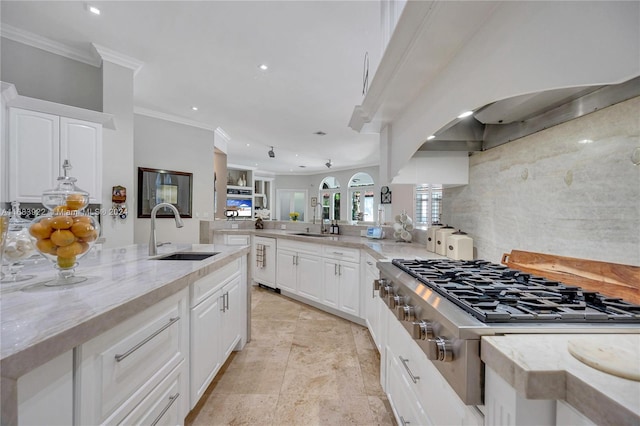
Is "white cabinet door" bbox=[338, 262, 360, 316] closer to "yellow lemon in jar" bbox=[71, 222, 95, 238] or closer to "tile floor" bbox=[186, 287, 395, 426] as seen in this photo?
"tile floor" bbox=[186, 287, 395, 426]

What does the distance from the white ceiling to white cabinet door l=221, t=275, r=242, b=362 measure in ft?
7.36

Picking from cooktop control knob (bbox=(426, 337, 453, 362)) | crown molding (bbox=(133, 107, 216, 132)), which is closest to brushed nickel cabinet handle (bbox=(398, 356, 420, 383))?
cooktop control knob (bbox=(426, 337, 453, 362))

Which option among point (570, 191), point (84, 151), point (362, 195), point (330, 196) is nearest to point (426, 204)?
point (570, 191)

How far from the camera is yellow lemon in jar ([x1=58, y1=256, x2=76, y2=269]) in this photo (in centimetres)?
103

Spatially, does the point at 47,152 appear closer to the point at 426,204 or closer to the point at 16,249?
the point at 16,249

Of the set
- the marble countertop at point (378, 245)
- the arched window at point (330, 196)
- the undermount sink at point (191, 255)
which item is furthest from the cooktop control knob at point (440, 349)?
the arched window at point (330, 196)

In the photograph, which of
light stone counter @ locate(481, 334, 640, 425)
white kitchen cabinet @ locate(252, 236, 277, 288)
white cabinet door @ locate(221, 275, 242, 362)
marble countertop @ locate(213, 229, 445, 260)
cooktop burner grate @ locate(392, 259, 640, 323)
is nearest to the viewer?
light stone counter @ locate(481, 334, 640, 425)

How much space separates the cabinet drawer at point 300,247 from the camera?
10.9 ft

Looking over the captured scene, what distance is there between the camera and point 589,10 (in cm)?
69

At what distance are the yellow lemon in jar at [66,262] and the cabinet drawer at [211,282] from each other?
50 cm

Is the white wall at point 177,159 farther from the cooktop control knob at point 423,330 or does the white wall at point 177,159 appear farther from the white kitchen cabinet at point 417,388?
the cooktop control knob at point 423,330

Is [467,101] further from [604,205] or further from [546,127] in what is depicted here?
[604,205]

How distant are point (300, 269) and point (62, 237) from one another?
2.77m

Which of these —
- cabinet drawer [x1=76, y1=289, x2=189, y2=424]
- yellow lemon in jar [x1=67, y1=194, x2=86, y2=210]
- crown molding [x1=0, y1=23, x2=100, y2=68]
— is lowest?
cabinet drawer [x1=76, y1=289, x2=189, y2=424]
